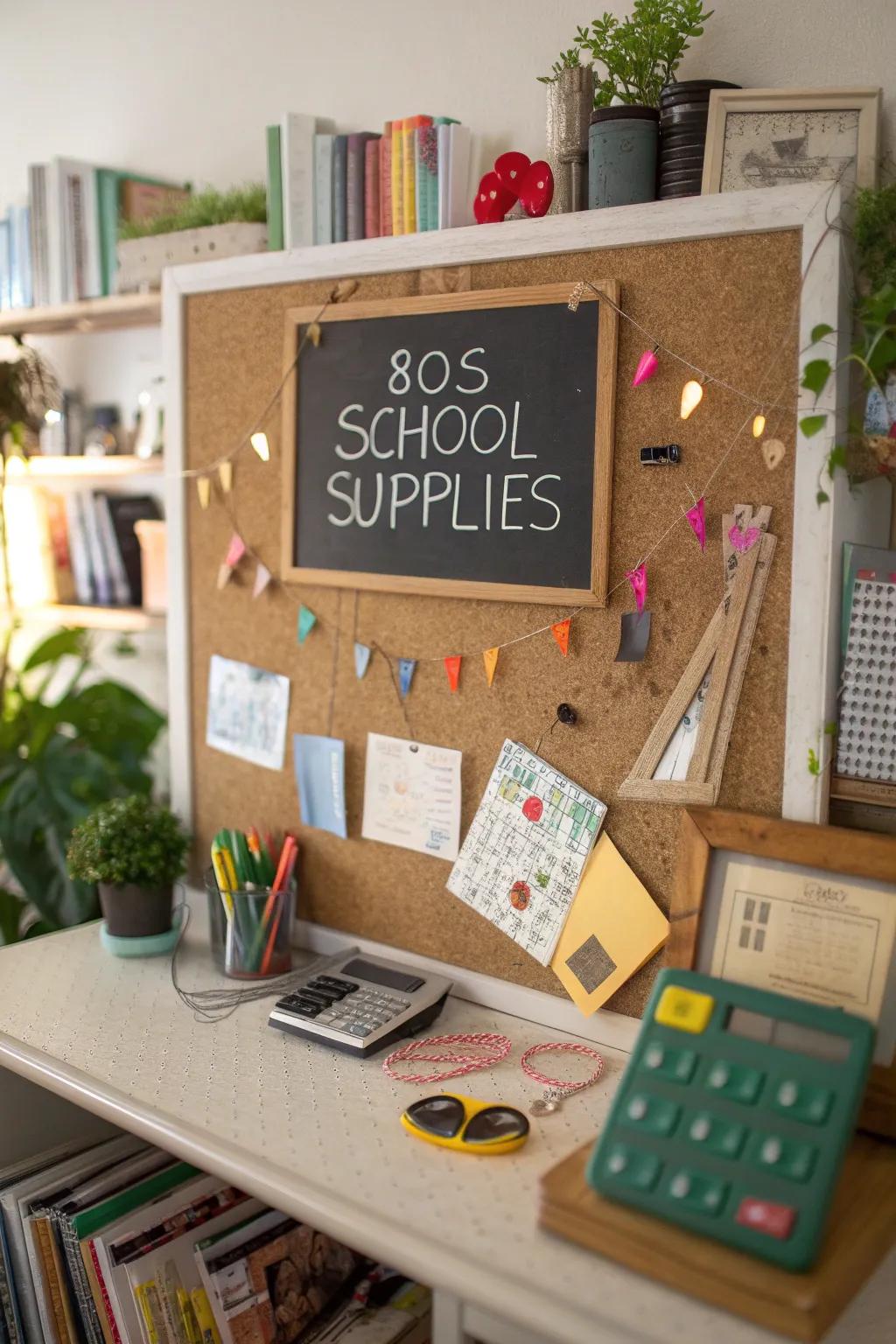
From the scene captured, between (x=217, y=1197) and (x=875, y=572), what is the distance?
1.07 meters

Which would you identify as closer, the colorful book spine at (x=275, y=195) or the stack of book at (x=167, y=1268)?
Answer: the stack of book at (x=167, y=1268)

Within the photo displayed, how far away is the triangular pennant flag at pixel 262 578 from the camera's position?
1588mm

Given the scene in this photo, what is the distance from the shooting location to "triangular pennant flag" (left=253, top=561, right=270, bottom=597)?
1588mm

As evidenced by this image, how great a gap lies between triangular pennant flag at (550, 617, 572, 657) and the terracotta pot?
0.67m

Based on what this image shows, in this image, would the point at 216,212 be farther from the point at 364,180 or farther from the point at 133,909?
the point at 133,909

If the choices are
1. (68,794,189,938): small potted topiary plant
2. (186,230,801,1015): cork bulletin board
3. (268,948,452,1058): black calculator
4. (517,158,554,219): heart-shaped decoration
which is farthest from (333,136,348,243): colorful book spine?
(268,948,452,1058): black calculator

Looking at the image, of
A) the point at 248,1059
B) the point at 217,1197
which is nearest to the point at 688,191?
the point at 248,1059

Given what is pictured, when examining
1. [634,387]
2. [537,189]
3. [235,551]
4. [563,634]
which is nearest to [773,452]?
[634,387]

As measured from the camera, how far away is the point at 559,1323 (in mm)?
857

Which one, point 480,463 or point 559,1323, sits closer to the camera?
point 559,1323

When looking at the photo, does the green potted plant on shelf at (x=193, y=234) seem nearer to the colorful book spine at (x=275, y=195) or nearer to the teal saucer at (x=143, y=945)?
the colorful book spine at (x=275, y=195)

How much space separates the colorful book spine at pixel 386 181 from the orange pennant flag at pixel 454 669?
568mm

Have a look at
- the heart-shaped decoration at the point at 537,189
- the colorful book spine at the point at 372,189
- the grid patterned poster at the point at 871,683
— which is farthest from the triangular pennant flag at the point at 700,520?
the colorful book spine at the point at 372,189

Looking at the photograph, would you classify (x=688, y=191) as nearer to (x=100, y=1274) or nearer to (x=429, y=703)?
(x=429, y=703)
